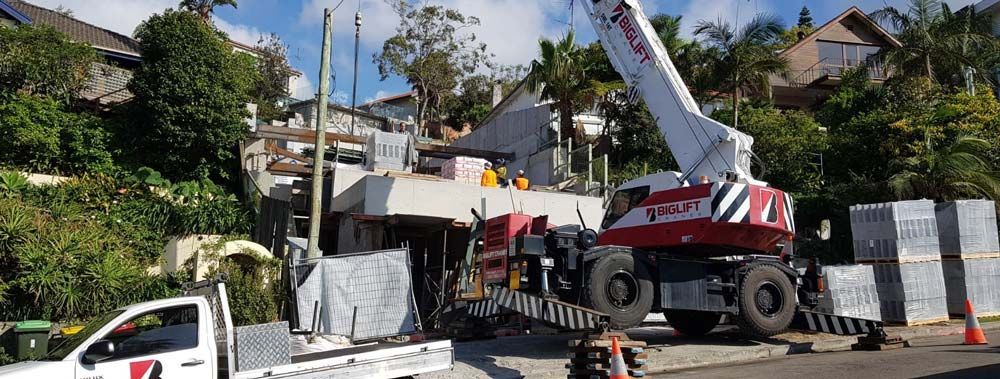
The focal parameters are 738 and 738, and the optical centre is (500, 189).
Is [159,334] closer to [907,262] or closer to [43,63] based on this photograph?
[907,262]

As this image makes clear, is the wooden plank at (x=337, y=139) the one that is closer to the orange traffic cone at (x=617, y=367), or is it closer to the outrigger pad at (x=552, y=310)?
the outrigger pad at (x=552, y=310)

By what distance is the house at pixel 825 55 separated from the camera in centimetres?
3847

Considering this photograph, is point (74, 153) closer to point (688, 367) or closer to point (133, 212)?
point (133, 212)

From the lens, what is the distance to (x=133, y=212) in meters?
17.2

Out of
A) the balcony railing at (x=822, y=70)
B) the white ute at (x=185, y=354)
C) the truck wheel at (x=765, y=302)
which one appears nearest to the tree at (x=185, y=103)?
the white ute at (x=185, y=354)

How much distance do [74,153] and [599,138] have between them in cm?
1766

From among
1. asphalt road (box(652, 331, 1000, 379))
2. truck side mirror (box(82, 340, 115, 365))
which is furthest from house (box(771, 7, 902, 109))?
truck side mirror (box(82, 340, 115, 365))

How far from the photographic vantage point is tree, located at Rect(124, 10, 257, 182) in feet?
68.3

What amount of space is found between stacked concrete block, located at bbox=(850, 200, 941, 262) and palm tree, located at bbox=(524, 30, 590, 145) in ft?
39.8

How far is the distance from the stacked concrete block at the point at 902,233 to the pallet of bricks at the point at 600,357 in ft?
30.1

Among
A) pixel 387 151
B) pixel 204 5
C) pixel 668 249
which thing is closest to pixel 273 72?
pixel 204 5

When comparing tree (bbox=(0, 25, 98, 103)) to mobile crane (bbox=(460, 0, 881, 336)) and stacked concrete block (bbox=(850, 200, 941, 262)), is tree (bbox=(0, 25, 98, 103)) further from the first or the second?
stacked concrete block (bbox=(850, 200, 941, 262))

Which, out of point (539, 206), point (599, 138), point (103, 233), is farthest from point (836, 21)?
point (103, 233)

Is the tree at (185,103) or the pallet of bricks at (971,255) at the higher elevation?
the tree at (185,103)
